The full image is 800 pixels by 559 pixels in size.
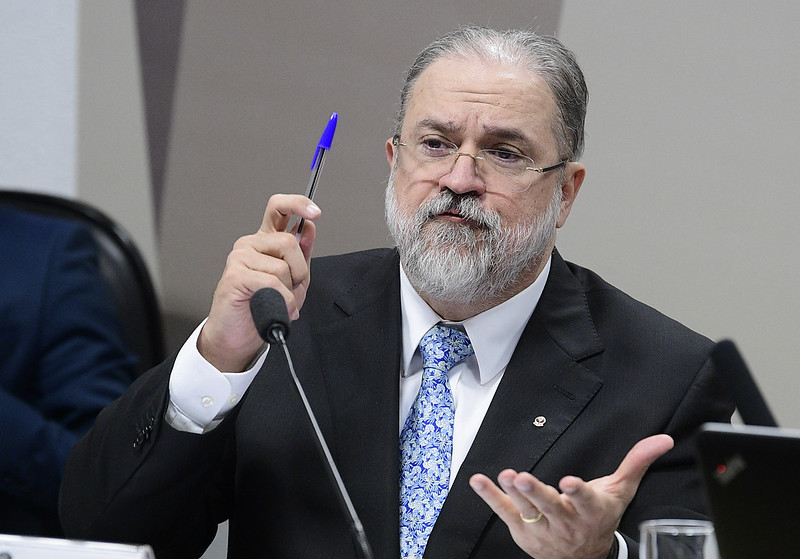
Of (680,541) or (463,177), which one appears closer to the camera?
(680,541)

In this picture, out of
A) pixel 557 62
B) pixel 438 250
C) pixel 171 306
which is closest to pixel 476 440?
pixel 438 250

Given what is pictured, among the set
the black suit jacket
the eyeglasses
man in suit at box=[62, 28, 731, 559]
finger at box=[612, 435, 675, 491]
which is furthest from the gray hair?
finger at box=[612, 435, 675, 491]

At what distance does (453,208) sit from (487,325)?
222 millimetres

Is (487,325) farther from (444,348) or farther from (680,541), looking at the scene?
(680,541)

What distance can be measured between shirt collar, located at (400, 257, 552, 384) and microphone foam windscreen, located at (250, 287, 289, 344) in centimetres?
53

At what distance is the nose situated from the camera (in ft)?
6.00

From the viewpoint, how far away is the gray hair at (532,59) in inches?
76.4

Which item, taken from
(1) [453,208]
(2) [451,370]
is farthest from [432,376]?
(1) [453,208]

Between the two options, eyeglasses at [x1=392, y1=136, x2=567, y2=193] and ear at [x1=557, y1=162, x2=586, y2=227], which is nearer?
eyeglasses at [x1=392, y1=136, x2=567, y2=193]

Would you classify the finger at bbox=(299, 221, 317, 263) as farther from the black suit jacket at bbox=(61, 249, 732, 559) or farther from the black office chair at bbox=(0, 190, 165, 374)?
the black office chair at bbox=(0, 190, 165, 374)

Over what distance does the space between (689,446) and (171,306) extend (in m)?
1.40

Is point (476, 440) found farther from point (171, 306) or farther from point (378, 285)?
point (171, 306)

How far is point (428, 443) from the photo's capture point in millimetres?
1762

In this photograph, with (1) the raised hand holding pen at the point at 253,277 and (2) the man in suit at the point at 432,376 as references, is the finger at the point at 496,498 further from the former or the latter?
(1) the raised hand holding pen at the point at 253,277
